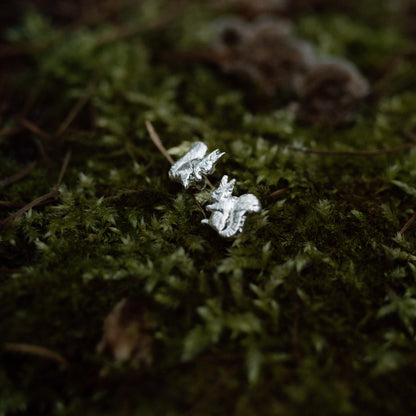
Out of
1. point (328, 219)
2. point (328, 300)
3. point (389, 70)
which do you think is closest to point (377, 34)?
point (389, 70)

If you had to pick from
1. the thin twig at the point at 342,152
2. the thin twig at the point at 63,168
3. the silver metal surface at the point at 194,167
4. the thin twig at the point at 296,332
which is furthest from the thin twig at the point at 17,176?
the thin twig at the point at 296,332

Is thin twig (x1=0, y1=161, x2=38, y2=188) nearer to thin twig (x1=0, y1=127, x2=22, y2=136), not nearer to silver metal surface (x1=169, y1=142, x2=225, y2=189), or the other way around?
thin twig (x1=0, y1=127, x2=22, y2=136)

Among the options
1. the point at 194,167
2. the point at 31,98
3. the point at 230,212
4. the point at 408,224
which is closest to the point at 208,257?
the point at 230,212

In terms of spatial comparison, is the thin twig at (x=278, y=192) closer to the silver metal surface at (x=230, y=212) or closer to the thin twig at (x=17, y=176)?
the silver metal surface at (x=230, y=212)

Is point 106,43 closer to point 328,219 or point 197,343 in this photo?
point 328,219

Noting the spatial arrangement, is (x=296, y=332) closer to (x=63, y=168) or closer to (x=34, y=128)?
(x=63, y=168)

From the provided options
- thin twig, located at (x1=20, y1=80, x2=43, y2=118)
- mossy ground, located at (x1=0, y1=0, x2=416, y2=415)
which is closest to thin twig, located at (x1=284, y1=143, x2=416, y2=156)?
mossy ground, located at (x1=0, y1=0, x2=416, y2=415)
